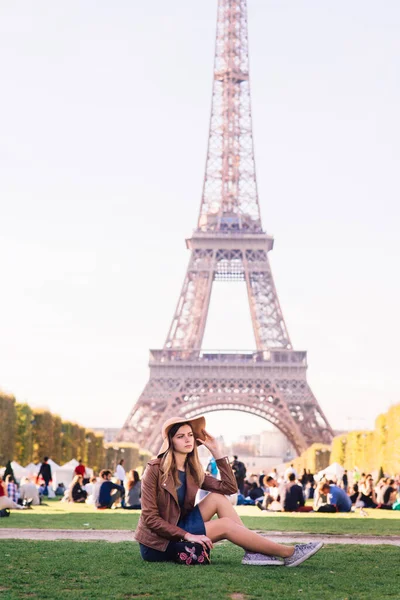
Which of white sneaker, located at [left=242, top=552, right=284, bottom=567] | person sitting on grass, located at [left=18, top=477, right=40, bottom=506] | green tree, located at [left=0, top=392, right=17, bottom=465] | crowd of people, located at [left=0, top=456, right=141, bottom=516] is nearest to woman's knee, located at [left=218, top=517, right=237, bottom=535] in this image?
white sneaker, located at [left=242, top=552, right=284, bottom=567]

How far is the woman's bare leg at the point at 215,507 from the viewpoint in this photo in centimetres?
895

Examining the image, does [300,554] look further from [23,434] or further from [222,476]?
[23,434]

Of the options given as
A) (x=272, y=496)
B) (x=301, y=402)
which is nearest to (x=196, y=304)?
(x=301, y=402)

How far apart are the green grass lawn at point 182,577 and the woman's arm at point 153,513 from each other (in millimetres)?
290

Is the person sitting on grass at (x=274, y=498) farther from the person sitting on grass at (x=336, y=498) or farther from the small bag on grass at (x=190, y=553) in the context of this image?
the small bag on grass at (x=190, y=553)

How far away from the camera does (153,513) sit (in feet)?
28.4

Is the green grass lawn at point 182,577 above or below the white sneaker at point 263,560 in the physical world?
below

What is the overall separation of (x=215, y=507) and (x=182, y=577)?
3.48 ft

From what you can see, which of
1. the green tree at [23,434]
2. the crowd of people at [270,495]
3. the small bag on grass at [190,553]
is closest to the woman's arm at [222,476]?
the small bag on grass at [190,553]

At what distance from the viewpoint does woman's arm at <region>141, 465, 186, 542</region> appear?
8602 mm

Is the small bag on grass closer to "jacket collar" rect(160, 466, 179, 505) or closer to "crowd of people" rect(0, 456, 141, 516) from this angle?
"jacket collar" rect(160, 466, 179, 505)

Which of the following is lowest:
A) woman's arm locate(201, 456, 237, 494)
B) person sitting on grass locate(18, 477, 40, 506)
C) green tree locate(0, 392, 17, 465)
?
woman's arm locate(201, 456, 237, 494)

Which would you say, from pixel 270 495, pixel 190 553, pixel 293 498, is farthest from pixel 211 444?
pixel 270 495

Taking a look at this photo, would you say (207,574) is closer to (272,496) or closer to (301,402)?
(272,496)
